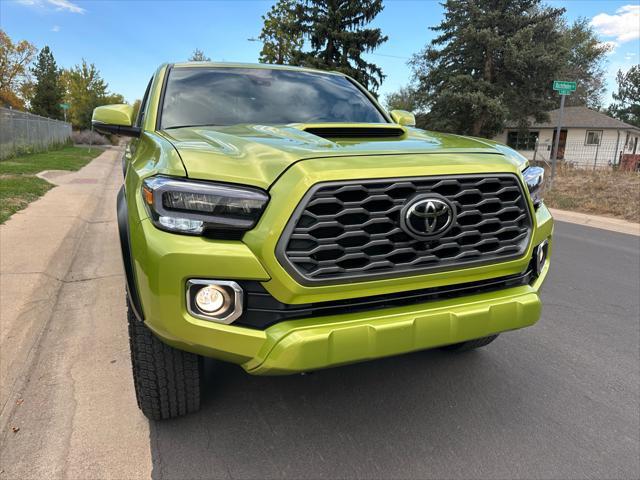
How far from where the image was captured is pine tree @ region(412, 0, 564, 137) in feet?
86.4

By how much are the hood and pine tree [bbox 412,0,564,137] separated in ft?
85.2

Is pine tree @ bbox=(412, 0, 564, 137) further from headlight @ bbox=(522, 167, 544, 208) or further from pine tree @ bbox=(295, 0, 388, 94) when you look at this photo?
headlight @ bbox=(522, 167, 544, 208)

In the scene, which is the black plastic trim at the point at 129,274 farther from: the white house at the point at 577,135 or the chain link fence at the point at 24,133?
the white house at the point at 577,135

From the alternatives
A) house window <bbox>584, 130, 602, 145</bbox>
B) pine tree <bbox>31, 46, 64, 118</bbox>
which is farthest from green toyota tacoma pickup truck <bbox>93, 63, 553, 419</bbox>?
pine tree <bbox>31, 46, 64, 118</bbox>

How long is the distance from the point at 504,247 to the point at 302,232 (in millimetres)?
989

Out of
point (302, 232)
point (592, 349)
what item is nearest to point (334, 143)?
point (302, 232)

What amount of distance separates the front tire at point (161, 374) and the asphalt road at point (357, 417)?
142mm

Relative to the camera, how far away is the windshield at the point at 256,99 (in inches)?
121

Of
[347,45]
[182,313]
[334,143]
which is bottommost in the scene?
[182,313]

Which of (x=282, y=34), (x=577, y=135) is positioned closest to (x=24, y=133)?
(x=282, y=34)

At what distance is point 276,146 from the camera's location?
6.75ft

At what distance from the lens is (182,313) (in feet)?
5.89

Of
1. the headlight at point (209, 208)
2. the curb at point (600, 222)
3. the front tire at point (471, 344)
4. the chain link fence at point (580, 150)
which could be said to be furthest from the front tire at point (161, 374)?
the chain link fence at point (580, 150)

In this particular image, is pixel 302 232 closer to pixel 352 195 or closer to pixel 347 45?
pixel 352 195
